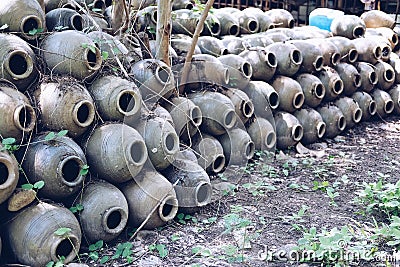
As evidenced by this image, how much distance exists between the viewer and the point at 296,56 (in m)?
5.46

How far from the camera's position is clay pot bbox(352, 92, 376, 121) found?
6.09 meters

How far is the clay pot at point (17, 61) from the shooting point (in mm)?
3297

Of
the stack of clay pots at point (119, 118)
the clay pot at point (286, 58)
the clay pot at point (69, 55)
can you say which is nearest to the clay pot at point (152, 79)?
the stack of clay pots at point (119, 118)

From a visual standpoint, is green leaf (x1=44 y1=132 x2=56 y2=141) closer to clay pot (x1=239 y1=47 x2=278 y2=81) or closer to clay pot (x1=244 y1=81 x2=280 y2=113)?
clay pot (x1=244 y1=81 x2=280 y2=113)

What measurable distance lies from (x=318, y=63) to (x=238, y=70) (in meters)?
1.17

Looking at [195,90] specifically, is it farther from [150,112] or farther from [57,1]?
[57,1]

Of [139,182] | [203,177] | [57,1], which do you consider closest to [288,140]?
[203,177]

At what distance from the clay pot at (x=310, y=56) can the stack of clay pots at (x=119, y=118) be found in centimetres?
1

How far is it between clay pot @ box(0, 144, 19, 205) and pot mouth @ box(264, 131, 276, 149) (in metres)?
2.61

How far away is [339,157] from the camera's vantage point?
5191mm

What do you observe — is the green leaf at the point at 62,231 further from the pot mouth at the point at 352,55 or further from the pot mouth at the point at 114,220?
the pot mouth at the point at 352,55

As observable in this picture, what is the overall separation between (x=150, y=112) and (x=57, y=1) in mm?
1464

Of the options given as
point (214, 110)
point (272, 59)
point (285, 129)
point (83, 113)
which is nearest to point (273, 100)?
point (285, 129)

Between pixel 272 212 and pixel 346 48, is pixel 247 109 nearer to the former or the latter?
pixel 272 212
